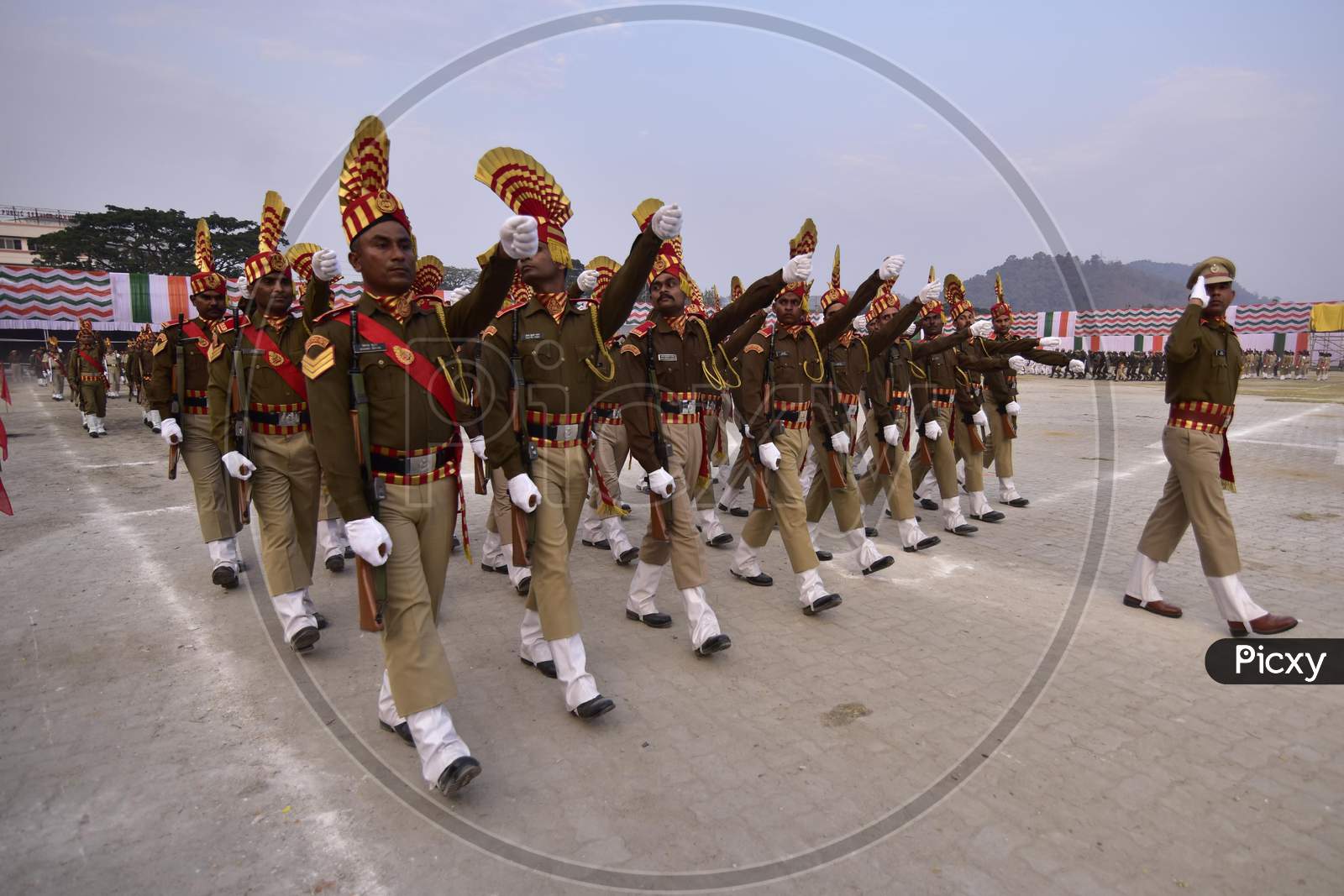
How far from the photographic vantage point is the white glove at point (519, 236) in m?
3.15

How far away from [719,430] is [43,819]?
7.56 metres

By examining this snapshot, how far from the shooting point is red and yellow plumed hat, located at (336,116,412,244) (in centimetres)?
355

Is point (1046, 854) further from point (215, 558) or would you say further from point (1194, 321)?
point (215, 558)

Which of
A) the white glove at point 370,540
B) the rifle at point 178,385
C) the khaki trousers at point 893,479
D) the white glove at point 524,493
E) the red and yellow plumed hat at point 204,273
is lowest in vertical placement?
the khaki trousers at point 893,479

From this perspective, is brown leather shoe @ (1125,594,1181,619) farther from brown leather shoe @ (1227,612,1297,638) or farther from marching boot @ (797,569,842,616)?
marching boot @ (797,569,842,616)

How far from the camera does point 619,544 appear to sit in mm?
7453

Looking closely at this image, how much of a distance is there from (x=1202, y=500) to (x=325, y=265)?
6.21 meters

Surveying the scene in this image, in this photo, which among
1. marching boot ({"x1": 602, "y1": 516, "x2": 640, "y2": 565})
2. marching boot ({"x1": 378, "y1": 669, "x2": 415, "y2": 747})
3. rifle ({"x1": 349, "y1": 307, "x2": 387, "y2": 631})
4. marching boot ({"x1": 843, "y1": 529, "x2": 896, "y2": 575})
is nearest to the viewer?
rifle ({"x1": 349, "y1": 307, "x2": 387, "y2": 631})

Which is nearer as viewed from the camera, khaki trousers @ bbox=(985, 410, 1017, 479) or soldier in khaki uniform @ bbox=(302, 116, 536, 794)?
soldier in khaki uniform @ bbox=(302, 116, 536, 794)

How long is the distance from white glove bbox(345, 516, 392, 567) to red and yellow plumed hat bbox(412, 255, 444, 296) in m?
4.63

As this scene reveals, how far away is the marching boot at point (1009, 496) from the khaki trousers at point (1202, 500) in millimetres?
4017

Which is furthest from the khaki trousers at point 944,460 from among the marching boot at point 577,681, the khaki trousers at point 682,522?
the marching boot at point 577,681

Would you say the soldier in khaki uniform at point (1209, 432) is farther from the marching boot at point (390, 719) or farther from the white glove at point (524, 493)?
the marching boot at point (390, 719)

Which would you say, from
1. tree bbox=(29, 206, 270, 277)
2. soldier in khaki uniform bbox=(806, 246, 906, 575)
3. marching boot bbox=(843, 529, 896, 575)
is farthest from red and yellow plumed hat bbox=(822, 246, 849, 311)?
tree bbox=(29, 206, 270, 277)
